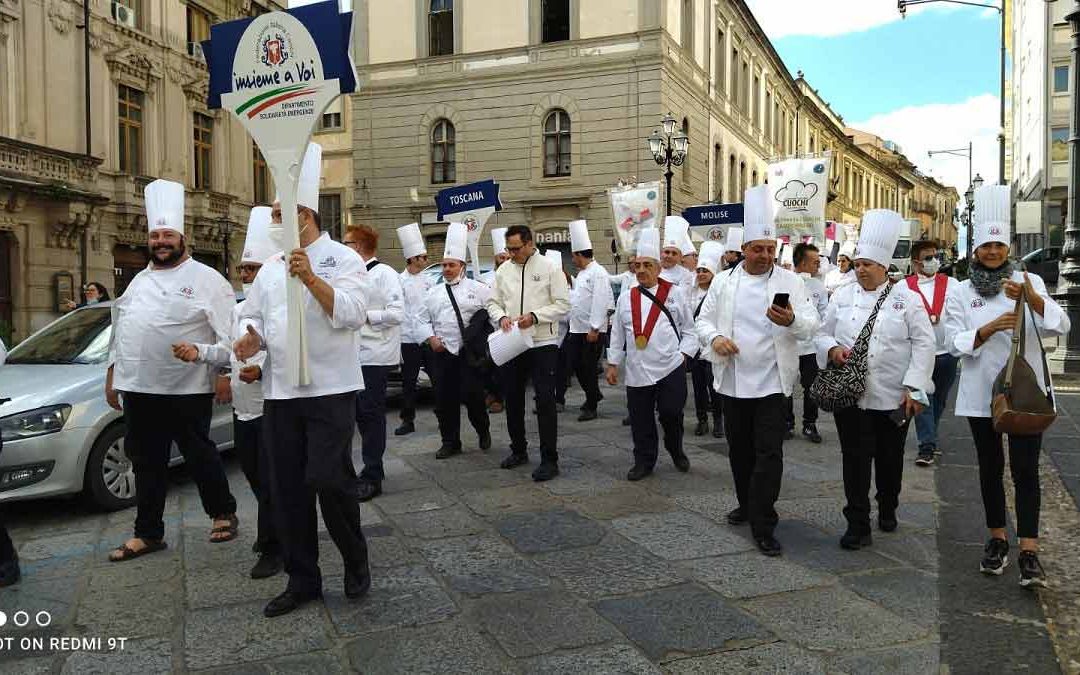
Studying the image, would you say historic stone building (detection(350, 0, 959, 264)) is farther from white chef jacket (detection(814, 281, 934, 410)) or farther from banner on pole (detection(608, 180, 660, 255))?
white chef jacket (detection(814, 281, 934, 410))

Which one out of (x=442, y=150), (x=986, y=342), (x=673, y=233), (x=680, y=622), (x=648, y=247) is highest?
(x=442, y=150)

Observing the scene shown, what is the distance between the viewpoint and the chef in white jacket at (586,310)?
1008 centimetres

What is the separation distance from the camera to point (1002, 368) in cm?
469

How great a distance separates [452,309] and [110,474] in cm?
306

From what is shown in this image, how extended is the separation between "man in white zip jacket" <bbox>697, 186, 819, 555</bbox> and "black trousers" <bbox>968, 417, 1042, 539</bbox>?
3.40ft

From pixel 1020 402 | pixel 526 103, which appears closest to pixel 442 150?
pixel 526 103

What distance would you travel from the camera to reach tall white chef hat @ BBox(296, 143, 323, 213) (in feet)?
14.6

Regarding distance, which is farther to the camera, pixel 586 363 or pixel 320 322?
pixel 586 363

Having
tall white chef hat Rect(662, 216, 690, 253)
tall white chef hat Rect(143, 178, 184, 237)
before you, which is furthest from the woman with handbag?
tall white chef hat Rect(143, 178, 184, 237)

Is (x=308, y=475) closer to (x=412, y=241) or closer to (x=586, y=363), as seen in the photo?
(x=412, y=241)

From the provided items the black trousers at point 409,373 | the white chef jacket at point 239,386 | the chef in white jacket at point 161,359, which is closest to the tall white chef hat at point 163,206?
the chef in white jacket at point 161,359

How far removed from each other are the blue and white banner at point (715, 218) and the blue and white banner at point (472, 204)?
4.77 meters

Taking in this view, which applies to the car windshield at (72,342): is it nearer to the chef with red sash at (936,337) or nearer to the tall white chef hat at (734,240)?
the chef with red sash at (936,337)

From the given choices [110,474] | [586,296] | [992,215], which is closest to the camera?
[992,215]
